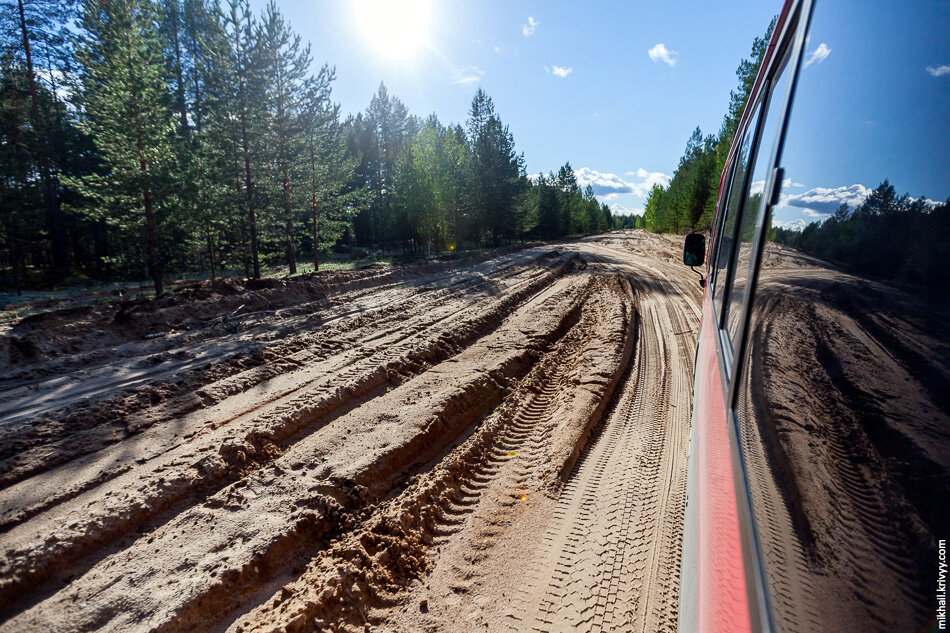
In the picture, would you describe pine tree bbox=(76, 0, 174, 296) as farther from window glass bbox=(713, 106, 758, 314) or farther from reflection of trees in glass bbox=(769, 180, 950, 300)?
reflection of trees in glass bbox=(769, 180, 950, 300)

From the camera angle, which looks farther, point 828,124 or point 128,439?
point 128,439

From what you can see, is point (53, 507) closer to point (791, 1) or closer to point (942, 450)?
point (942, 450)

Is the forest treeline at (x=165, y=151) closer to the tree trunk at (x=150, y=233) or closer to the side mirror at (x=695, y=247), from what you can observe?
the tree trunk at (x=150, y=233)

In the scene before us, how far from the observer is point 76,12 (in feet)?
54.3

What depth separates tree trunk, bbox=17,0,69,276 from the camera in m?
16.1

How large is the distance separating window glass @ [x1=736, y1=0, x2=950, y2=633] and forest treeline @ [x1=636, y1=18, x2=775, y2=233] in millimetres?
6218

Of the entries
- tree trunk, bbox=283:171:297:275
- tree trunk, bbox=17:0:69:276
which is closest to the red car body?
tree trunk, bbox=283:171:297:275

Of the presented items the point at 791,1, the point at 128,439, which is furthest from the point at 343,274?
the point at 791,1

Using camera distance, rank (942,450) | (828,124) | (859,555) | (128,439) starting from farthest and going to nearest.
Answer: (128,439), (828,124), (859,555), (942,450)

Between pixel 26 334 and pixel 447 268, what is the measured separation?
11.6m

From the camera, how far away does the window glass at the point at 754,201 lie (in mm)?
1482

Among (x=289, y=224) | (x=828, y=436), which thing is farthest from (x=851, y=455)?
(x=289, y=224)

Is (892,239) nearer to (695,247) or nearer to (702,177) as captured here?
(695,247)

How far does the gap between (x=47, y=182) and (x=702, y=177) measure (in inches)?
1761
